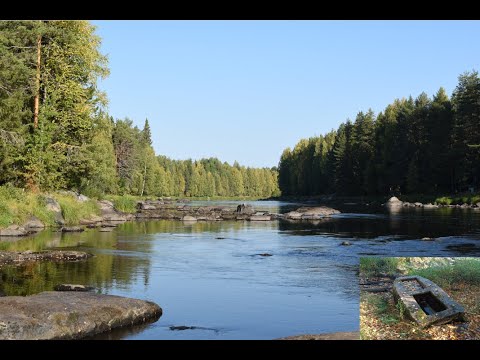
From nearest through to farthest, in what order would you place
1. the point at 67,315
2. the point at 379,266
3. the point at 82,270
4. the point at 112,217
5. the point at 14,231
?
the point at 379,266 < the point at 67,315 < the point at 82,270 < the point at 14,231 < the point at 112,217

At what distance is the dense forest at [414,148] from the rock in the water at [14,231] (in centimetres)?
6974

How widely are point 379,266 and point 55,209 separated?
37.0 meters

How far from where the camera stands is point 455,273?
243 inches

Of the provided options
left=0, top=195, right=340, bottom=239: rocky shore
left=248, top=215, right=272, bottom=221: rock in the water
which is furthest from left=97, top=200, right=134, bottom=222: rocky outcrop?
left=248, top=215, right=272, bottom=221: rock in the water

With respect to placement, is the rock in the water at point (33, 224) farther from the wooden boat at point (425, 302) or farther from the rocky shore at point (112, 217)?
the wooden boat at point (425, 302)

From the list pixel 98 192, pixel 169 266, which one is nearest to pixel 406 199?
pixel 98 192

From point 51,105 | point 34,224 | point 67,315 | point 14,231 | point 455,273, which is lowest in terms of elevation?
point 67,315

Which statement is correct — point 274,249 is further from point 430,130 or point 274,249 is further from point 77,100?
point 430,130

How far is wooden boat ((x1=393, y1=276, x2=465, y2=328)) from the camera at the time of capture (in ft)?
19.5

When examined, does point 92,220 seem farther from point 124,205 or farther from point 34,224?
point 124,205

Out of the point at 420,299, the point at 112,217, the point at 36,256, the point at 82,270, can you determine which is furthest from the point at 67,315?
the point at 112,217

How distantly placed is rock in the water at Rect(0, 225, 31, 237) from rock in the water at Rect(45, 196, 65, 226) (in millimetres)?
5845

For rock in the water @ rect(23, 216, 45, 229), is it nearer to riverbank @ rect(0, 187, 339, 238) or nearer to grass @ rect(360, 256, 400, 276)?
riverbank @ rect(0, 187, 339, 238)
